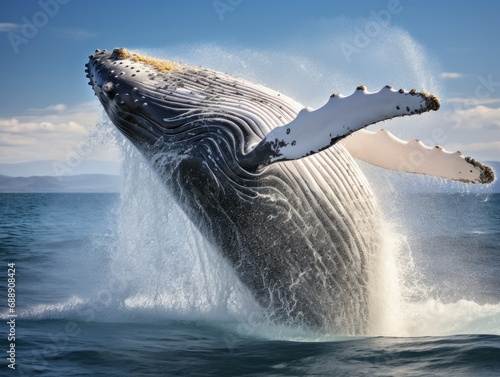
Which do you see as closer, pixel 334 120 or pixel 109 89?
pixel 334 120

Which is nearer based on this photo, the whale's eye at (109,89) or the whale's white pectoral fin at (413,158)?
the whale's eye at (109,89)

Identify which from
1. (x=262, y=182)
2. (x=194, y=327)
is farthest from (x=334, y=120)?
(x=194, y=327)

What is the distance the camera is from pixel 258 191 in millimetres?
8133

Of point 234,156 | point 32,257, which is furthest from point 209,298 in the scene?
point 32,257

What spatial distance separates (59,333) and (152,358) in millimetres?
2078

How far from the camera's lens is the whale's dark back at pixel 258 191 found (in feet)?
26.9

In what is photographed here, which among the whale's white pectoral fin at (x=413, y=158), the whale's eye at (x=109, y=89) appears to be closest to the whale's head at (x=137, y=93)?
the whale's eye at (x=109, y=89)

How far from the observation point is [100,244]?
28.3m

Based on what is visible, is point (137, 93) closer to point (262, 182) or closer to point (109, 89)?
point (109, 89)

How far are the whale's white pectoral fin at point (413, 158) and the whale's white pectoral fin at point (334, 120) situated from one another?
237 cm

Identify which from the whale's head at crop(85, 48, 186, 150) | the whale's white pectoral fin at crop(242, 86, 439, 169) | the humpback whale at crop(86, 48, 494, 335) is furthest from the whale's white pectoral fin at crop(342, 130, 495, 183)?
the whale's head at crop(85, 48, 186, 150)

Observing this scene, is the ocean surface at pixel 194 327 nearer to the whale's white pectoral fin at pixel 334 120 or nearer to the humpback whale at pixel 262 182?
the humpback whale at pixel 262 182

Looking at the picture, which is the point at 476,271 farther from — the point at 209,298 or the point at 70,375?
the point at 70,375

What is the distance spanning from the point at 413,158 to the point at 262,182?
2.44m
